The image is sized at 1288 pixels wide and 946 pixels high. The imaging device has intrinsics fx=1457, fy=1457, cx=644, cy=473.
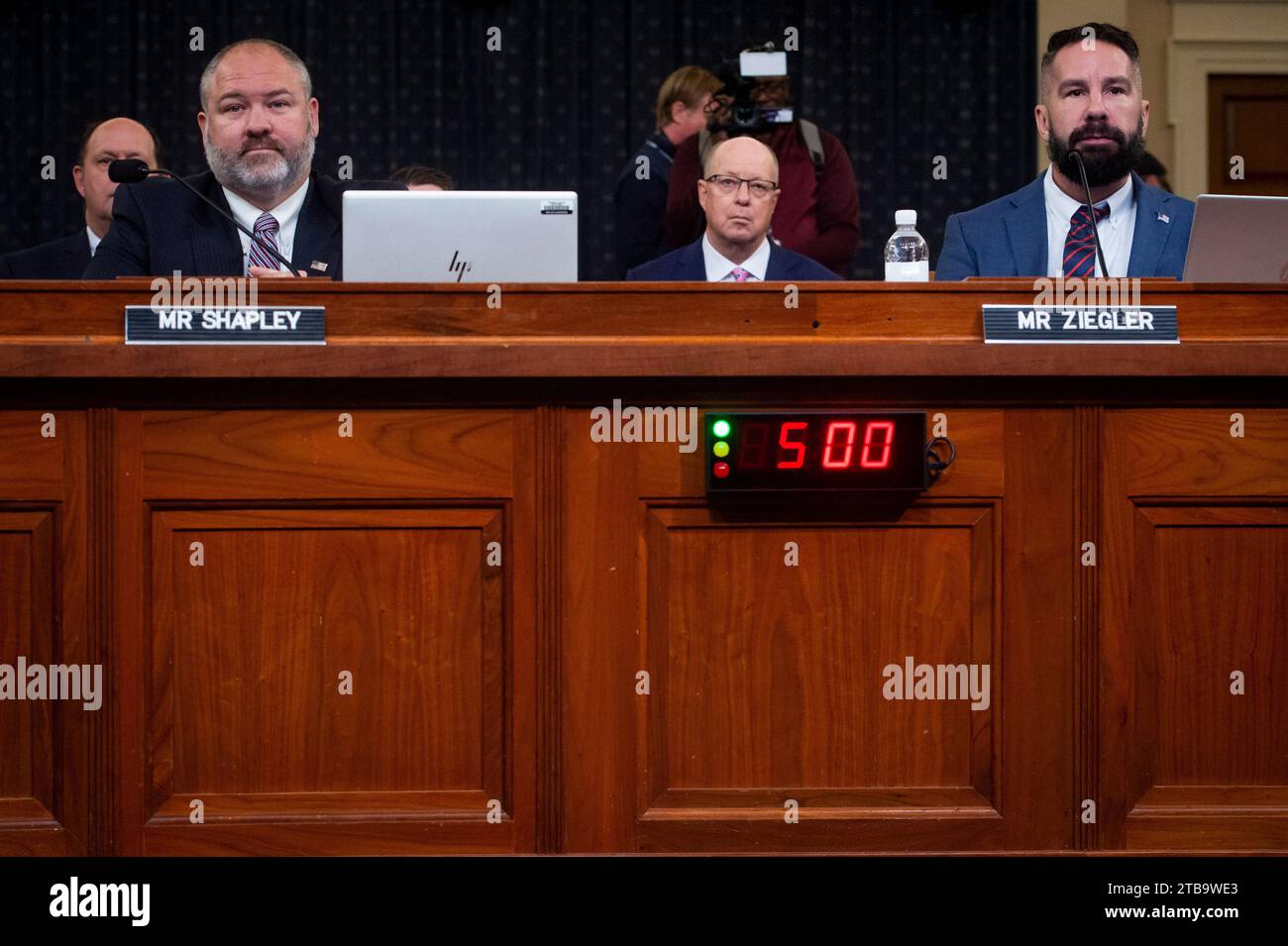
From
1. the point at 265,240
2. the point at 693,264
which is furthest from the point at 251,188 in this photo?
the point at 693,264

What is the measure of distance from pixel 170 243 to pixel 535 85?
2.87m

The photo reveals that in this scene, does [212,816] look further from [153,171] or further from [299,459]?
[153,171]

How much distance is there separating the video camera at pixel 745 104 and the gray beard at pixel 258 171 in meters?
1.35

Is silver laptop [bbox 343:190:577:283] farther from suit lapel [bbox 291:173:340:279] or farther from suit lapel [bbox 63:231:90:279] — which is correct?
suit lapel [bbox 63:231:90:279]

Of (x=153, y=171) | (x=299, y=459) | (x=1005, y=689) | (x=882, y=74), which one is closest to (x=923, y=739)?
(x=1005, y=689)

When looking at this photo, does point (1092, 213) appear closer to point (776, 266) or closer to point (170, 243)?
point (776, 266)

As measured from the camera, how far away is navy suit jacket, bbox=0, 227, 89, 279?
368 centimetres

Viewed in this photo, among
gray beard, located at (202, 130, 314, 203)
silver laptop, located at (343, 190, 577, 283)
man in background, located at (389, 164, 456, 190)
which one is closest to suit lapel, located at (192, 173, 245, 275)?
gray beard, located at (202, 130, 314, 203)

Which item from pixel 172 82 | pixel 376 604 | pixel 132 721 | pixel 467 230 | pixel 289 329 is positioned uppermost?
pixel 172 82

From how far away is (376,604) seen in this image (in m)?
1.81

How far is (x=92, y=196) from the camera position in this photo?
144 inches

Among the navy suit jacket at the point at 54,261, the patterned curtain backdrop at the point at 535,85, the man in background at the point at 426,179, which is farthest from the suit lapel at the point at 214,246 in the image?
the patterned curtain backdrop at the point at 535,85

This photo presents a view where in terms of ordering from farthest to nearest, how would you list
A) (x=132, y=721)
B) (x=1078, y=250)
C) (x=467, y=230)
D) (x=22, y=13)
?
(x=22, y=13) → (x=1078, y=250) → (x=467, y=230) → (x=132, y=721)

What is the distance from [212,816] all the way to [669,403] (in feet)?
2.50
